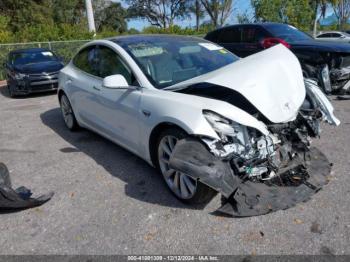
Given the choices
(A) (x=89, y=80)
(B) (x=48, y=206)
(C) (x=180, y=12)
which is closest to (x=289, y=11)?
(A) (x=89, y=80)

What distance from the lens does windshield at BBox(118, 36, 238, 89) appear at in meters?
3.91

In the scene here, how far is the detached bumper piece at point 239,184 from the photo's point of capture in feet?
9.47

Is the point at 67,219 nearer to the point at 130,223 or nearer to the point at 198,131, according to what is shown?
the point at 130,223

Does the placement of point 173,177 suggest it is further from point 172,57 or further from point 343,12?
point 343,12

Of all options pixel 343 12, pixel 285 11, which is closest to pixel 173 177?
pixel 285 11

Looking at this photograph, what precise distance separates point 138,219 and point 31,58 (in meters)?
9.55

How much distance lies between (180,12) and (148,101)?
171ft

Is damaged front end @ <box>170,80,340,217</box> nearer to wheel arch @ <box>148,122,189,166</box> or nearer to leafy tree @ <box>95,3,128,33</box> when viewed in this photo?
wheel arch @ <box>148,122,189,166</box>

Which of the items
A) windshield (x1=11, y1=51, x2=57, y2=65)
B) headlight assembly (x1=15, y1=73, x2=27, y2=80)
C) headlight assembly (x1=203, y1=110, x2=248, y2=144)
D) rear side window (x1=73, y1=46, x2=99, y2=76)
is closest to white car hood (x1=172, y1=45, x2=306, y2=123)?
headlight assembly (x1=203, y1=110, x2=248, y2=144)

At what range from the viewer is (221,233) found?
9.64 ft

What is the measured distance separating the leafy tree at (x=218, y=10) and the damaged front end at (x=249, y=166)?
44868 mm

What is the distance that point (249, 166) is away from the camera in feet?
10.2

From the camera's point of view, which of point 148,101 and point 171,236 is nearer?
point 171,236

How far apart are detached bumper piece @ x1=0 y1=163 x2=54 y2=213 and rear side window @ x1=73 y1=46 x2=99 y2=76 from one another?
1.86 metres
